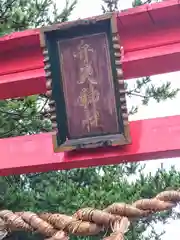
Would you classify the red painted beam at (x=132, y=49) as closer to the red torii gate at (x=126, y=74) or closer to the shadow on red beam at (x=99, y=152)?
the red torii gate at (x=126, y=74)

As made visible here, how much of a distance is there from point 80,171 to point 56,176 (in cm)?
16

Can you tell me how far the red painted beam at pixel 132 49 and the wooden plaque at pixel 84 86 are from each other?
0.39 ft

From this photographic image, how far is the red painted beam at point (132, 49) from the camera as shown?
6.36ft

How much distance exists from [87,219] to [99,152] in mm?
509

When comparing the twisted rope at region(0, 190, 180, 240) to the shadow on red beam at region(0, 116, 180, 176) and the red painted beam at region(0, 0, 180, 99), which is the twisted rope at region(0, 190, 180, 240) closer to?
the shadow on red beam at region(0, 116, 180, 176)

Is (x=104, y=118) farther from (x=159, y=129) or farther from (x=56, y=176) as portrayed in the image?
(x=56, y=176)

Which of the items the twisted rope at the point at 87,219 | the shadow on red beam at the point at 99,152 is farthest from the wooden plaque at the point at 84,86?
the twisted rope at the point at 87,219

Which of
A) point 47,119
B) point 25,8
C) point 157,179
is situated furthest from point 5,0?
point 157,179

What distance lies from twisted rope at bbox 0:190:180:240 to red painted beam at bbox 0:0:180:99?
2.17 ft

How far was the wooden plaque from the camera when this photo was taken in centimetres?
190

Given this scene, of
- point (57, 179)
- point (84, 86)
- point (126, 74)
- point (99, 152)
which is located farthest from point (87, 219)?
point (57, 179)

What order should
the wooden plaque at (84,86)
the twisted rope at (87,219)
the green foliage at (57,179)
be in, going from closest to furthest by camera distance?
the twisted rope at (87,219)
the wooden plaque at (84,86)
the green foliage at (57,179)

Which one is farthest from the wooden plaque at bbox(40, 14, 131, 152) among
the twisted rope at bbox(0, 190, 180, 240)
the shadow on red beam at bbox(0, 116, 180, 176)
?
the twisted rope at bbox(0, 190, 180, 240)

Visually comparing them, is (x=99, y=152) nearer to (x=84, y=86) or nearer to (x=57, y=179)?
(x=84, y=86)
